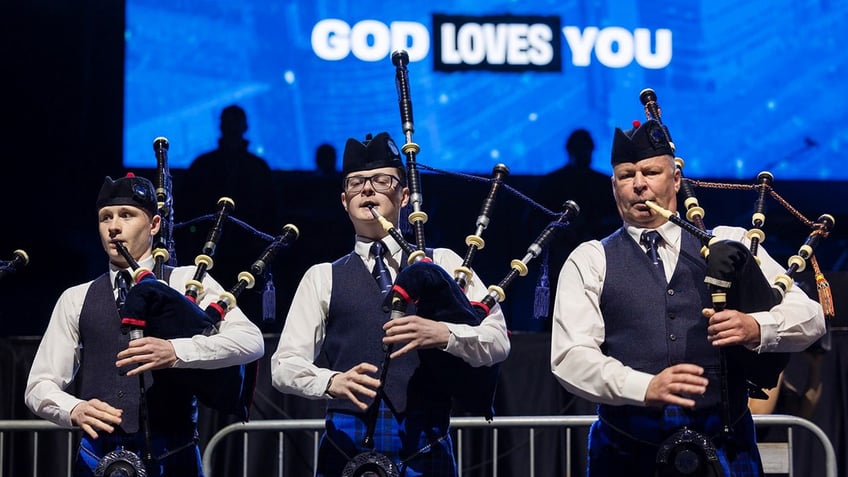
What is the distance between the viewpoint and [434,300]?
3.31 meters

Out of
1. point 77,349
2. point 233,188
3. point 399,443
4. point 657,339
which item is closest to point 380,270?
point 399,443

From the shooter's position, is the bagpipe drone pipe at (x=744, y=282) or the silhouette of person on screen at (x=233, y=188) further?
the silhouette of person on screen at (x=233, y=188)

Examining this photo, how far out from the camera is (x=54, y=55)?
283 inches

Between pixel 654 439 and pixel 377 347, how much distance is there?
85 cm

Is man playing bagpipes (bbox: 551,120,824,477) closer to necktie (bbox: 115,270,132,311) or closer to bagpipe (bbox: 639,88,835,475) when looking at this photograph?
bagpipe (bbox: 639,88,835,475)

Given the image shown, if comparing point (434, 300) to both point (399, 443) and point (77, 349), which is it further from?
point (77, 349)

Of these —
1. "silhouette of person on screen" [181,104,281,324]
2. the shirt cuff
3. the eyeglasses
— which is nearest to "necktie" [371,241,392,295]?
the eyeglasses

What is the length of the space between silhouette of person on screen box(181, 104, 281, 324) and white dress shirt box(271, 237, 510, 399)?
3.07m

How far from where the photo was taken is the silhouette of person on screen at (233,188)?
6.73m

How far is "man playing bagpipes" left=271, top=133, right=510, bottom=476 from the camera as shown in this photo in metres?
3.30

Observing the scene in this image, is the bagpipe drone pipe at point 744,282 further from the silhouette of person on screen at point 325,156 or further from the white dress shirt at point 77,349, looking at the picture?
the silhouette of person on screen at point 325,156

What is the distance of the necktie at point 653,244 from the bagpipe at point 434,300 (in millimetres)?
354

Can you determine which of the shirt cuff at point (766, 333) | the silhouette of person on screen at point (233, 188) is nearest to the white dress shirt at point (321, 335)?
the shirt cuff at point (766, 333)

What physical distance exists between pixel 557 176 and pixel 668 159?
346 centimetres
